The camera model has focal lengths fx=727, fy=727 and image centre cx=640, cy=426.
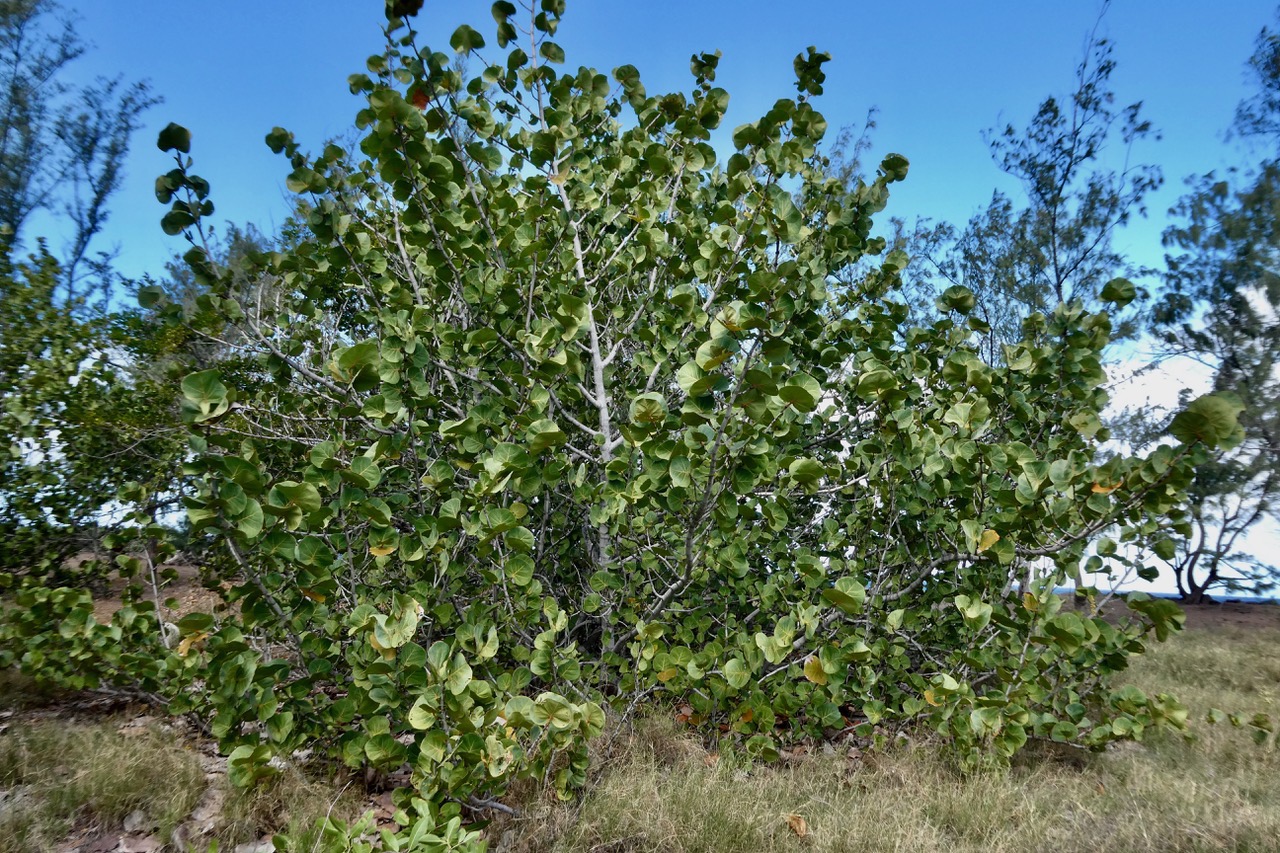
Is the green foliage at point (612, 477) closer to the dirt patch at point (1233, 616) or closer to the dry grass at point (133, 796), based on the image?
the dry grass at point (133, 796)

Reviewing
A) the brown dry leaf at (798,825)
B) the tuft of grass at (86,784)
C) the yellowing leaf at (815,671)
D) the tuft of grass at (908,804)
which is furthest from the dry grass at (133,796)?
the yellowing leaf at (815,671)

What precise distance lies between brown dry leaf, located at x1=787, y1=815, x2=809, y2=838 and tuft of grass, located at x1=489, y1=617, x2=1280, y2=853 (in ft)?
0.05

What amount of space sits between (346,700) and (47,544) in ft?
14.0

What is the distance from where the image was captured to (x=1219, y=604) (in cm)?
1188

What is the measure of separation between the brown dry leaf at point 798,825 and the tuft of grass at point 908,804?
15mm

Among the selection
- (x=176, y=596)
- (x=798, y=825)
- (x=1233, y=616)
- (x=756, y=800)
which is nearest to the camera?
(x=798, y=825)

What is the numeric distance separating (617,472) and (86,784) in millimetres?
2345

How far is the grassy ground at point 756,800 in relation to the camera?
239 cm

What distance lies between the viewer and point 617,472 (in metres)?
2.63

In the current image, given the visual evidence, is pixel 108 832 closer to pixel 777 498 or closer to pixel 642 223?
pixel 777 498

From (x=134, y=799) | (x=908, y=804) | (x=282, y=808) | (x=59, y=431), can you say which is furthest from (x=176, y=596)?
(x=908, y=804)

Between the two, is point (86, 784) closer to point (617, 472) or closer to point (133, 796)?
point (133, 796)

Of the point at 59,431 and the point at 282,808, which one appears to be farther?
the point at 59,431

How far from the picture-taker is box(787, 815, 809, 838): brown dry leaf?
7.95ft
